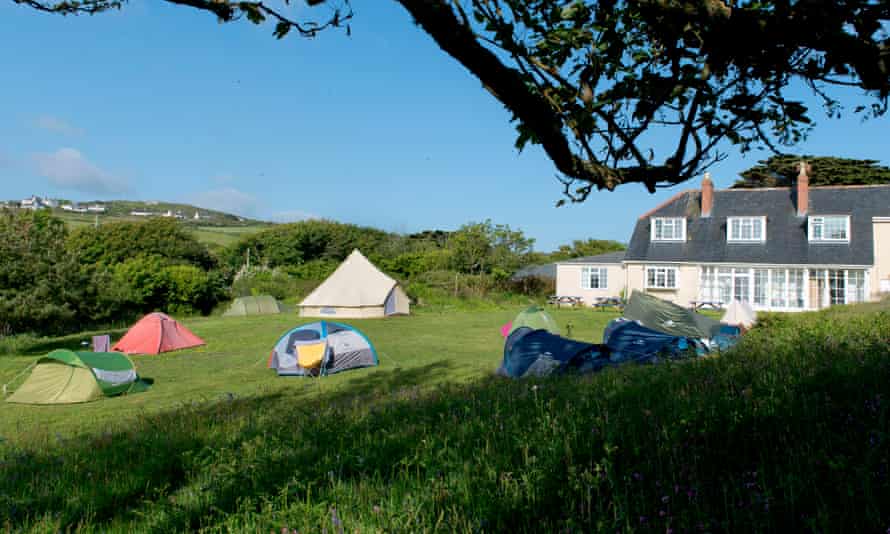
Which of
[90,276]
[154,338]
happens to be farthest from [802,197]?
[90,276]

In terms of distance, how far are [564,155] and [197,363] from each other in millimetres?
15814

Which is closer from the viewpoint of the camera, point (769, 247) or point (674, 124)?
point (674, 124)

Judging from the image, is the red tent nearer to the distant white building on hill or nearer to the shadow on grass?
the shadow on grass

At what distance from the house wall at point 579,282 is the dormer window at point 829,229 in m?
9.84

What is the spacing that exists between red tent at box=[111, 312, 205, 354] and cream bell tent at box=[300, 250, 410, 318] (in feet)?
29.8

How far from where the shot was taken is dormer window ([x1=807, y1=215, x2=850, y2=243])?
2752cm

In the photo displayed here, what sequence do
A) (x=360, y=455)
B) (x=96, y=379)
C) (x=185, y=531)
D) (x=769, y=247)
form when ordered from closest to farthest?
(x=185, y=531), (x=360, y=455), (x=96, y=379), (x=769, y=247)

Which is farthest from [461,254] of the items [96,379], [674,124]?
[674,124]

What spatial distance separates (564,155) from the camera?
116 inches

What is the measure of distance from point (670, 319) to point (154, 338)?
1738 cm

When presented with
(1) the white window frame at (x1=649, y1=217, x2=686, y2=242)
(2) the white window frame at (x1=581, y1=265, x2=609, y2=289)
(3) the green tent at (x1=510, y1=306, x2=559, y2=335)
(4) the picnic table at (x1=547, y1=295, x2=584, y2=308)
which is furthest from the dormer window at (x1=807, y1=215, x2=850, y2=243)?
(3) the green tent at (x1=510, y1=306, x2=559, y2=335)

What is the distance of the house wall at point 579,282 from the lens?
34031 millimetres

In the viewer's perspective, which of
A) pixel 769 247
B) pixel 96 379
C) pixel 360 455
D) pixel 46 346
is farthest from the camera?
pixel 769 247

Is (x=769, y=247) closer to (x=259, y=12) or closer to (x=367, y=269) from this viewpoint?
(x=367, y=269)
